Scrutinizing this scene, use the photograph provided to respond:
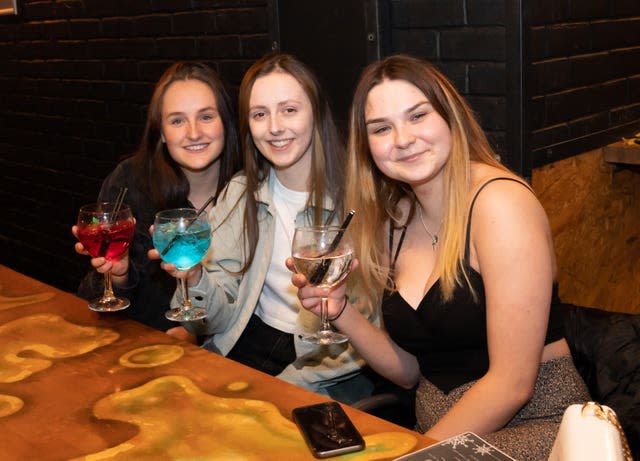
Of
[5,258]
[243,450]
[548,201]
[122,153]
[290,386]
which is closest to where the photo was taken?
[243,450]

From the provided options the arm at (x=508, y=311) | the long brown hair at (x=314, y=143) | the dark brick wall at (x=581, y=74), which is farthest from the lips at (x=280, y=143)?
the dark brick wall at (x=581, y=74)

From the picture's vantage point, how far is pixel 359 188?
2.11 meters

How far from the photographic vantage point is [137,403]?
1455 millimetres

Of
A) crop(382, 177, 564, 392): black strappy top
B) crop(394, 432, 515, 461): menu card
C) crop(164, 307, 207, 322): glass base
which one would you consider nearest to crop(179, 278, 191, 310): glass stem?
crop(164, 307, 207, 322): glass base

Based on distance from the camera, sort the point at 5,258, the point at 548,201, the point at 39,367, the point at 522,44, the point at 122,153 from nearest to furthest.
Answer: the point at 39,367
the point at 522,44
the point at 548,201
the point at 122,153
the point at 5,258

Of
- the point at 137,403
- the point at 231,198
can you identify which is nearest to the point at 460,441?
the point at 137,403

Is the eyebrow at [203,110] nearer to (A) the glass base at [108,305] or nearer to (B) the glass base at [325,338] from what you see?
(A) the glass base at [108,305]

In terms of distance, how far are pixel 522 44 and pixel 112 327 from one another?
1602 mm

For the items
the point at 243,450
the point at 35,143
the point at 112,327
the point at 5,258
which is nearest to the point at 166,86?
the point at 112,327

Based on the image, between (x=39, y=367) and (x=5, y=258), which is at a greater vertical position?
(x=39, y=367)

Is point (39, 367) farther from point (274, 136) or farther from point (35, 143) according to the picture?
point (35, 143)

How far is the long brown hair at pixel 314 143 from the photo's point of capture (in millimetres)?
2361

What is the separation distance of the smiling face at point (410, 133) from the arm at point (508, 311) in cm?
19

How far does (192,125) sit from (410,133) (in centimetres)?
100
